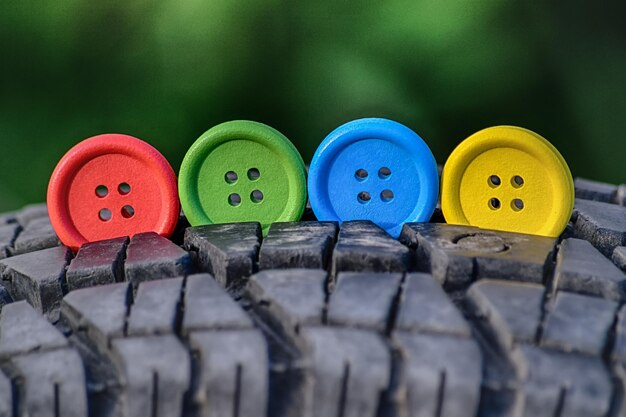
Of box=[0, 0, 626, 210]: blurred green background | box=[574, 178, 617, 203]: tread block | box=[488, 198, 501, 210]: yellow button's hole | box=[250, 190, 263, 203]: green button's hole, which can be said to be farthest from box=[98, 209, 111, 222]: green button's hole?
box=[0, 0, 626, 210]: blurred green background

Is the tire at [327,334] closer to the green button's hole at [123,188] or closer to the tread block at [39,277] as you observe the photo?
the tread block at [39,277]

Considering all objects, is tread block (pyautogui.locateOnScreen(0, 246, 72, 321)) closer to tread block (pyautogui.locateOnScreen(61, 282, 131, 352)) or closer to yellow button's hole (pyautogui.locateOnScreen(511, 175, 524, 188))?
tread block (pyautogui.locateOnScreen(61, 282, 131, 352))

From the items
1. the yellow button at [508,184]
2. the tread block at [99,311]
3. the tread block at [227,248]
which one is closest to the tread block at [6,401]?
the tread block at [99,311]

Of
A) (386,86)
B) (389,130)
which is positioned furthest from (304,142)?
(389,130)

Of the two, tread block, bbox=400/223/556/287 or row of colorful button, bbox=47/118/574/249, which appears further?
row of colorful button, bbox=47/118/574/249

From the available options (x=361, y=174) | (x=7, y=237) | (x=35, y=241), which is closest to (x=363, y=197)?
(x=361, y=174)

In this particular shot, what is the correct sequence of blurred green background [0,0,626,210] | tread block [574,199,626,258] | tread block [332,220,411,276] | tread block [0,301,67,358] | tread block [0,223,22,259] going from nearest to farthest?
1. tread block [0,301,67,358]
2. tread block [332,220,411,276]
3. tread block [574,199,626,258]
4. tread block [0,223,22,259]
5. blurred green background [0,0,626,210]

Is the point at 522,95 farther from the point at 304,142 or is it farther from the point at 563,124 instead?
the point at 304,142
